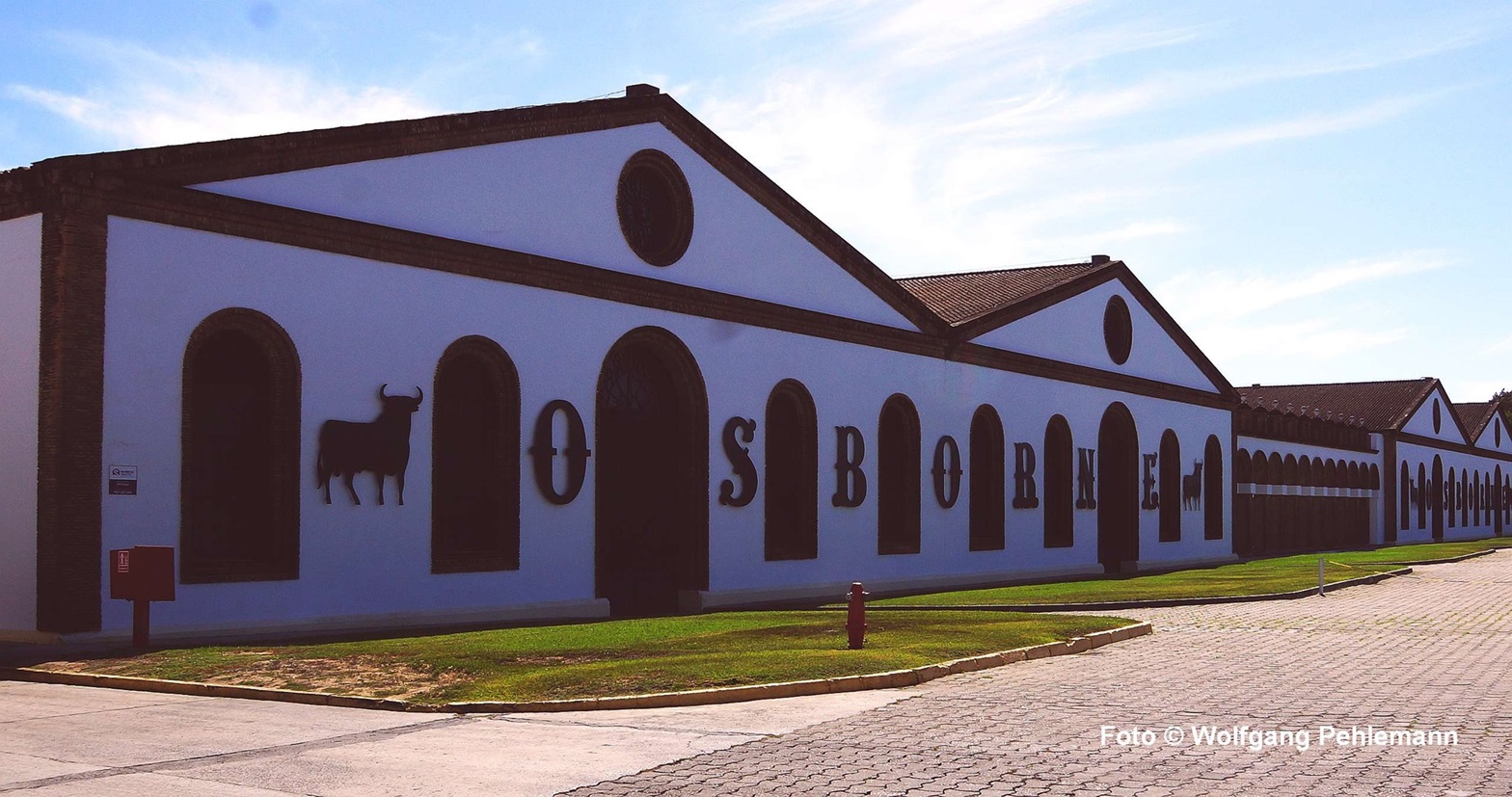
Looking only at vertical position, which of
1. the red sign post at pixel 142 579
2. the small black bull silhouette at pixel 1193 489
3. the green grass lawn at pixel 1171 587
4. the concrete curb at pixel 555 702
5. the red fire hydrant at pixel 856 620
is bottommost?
the green grass lawn at pixel 1171 587

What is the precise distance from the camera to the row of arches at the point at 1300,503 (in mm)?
50750

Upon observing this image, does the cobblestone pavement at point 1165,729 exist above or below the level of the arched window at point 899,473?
below

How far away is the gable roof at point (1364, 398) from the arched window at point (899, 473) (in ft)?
137

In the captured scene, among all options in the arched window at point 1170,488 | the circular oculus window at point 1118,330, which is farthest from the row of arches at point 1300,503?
the circular oculus window at point 1118,330

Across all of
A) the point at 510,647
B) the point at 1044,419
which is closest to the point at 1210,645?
the point at 510,647

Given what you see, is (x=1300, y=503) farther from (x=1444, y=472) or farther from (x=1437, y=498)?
(x=1444, y=472)

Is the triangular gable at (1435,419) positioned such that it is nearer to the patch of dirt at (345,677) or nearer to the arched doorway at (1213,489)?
the arched doorway at (1213,489)

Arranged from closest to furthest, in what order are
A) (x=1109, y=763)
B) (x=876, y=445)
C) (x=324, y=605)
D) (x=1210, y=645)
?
(x=1109, y=763) → (x=1210, y=645) → (x=324, y=605) → (x=876, y=445)

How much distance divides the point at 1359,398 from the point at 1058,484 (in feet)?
148

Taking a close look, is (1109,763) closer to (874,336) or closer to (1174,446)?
(874,336)

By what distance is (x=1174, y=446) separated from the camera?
139ft

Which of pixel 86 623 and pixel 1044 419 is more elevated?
pixel 1044 419

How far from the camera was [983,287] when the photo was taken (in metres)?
37.2

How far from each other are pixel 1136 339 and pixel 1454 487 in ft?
158
